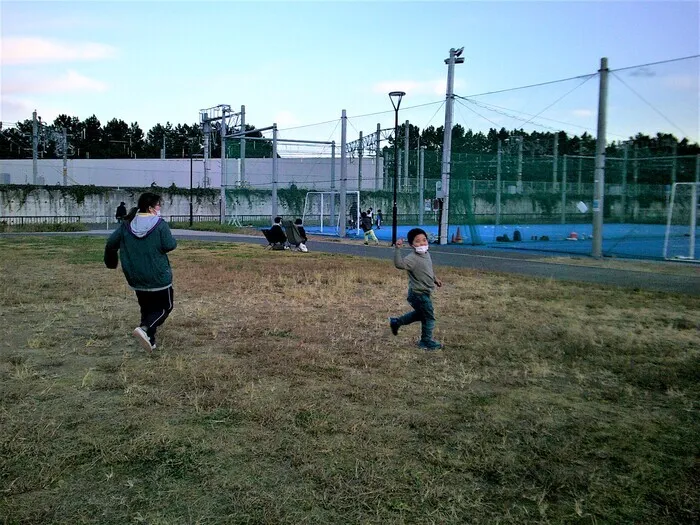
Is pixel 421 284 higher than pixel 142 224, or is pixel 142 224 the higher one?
pixel 142 224

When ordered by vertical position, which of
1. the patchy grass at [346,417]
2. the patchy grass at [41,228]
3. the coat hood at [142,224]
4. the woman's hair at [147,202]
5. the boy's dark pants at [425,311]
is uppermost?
the woman's hair at [147,202]

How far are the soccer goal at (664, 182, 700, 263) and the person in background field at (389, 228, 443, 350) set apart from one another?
12.7 metres

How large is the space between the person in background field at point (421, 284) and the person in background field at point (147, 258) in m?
2.34

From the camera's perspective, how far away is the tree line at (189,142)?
19.6m

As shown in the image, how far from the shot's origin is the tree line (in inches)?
771

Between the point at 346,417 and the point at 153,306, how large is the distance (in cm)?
275

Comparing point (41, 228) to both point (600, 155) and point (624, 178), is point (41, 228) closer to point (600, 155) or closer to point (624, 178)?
point (600, 155)

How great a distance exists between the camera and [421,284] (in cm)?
668

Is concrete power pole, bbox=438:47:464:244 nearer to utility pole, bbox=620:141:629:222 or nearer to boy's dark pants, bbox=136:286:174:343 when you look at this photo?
utility pole, bbox=620:141:629:222

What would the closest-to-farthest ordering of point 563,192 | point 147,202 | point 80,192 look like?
point 147,202
point 563,192
point 80,192

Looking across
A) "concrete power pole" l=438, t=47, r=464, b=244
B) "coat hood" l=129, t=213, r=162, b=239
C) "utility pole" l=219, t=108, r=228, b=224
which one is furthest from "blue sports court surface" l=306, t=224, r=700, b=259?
"coat hood" l=129, t=213, r=162, b=239

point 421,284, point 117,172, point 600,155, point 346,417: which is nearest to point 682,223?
point 600,155

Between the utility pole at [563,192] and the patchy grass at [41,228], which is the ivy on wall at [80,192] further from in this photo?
the utility pole at [563,192]

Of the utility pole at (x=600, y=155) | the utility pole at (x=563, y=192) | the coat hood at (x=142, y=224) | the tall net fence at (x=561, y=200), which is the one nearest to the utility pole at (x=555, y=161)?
the tall net fence at (x=561, y=200)
